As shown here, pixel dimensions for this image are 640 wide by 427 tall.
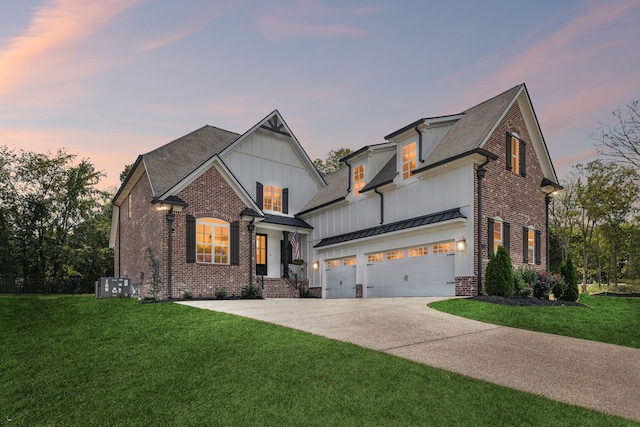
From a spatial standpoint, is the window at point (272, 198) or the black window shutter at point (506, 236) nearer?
the black window shutter at point (506, 236)

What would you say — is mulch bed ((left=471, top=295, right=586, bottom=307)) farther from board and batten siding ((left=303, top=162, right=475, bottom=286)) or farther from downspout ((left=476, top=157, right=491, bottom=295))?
board and batten siding ((left=303, top=162, right=475, bottom=286))

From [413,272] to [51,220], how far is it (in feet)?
111

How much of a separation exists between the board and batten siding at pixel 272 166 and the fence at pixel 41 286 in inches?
741

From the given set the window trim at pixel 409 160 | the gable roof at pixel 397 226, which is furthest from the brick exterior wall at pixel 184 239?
the window trim at pixel 409 160

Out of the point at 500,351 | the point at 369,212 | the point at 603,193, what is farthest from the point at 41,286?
the point at 603,193

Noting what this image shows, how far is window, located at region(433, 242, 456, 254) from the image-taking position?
16.9 meters

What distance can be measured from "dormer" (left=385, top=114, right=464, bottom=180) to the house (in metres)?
0.05

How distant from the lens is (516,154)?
62.1 ft

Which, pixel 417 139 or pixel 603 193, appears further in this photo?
pixel 603 193

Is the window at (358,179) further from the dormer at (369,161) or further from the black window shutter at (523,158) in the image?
the black window shutter at (523,158)

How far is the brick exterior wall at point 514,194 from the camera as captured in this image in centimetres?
1702

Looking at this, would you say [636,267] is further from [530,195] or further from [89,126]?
[89,126]

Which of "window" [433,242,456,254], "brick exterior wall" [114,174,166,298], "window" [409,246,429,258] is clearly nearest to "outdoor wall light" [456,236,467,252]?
"window" [433,242,456,254]

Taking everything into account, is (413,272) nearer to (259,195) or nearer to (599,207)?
(259,195)
